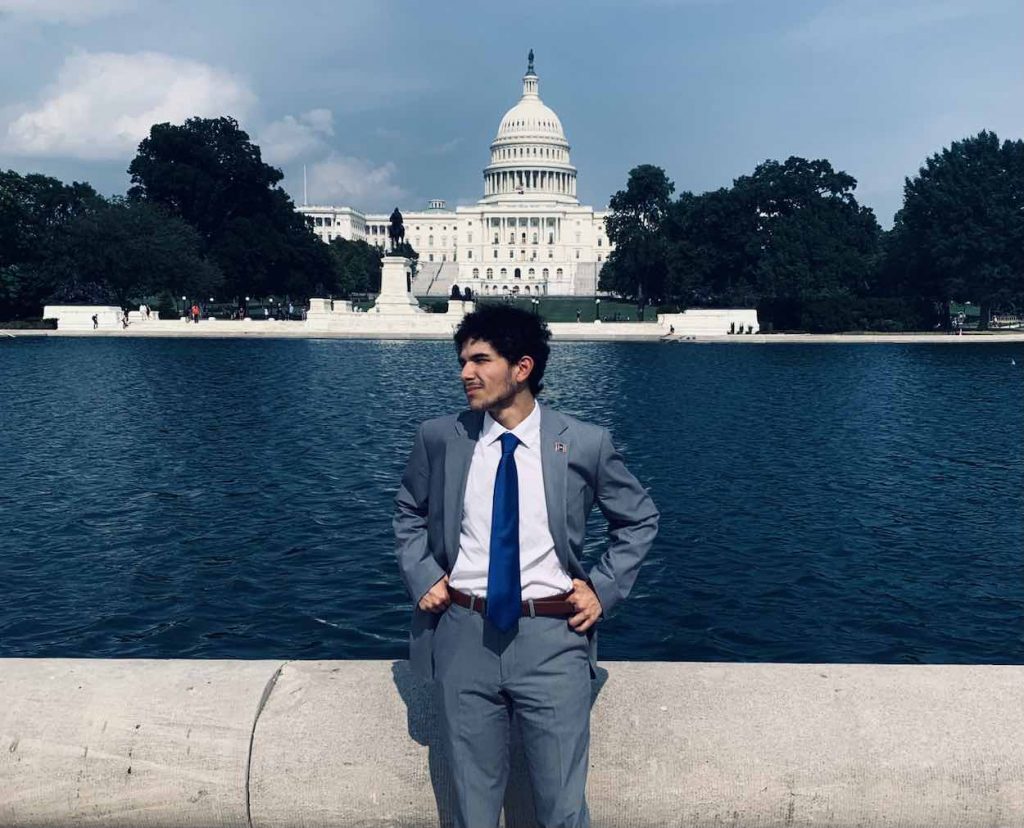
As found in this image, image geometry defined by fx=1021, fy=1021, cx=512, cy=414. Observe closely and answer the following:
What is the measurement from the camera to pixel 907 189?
79.5m

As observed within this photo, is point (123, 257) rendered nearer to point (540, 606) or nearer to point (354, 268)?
point (354, 268)

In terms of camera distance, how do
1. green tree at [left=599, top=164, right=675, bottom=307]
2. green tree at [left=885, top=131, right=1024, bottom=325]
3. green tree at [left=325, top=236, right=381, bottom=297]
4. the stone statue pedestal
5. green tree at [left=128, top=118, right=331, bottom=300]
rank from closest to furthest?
green tree at [left=885, top=131, right=1024, bottom=325] < the stone statue pedestal < green tree at [left=128, top=118, right=331, bottom=300] < green tree at [left=599, top=164, right=675, bottom=307] < green tree at [left=325, top=236, right=381, bottom=297]

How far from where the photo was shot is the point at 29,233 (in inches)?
3068

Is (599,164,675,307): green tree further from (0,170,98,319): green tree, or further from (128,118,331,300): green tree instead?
(0,170,98,319): green tree

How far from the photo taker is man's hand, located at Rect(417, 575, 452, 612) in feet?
12.0

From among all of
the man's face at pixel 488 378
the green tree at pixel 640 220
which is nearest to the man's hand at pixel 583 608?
the man's face at pixel 488 378

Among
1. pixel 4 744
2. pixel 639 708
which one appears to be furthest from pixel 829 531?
pixel 4 744

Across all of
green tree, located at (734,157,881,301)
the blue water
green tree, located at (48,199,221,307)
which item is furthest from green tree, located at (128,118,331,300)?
the blue water

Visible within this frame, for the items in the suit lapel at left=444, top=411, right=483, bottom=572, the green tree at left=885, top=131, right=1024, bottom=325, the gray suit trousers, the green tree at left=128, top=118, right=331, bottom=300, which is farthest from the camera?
the green tree at left=128, top=118, right=331, bottom=300

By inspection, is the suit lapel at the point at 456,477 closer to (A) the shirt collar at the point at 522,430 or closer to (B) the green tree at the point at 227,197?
(A) the shirt collar at the point at 522,430

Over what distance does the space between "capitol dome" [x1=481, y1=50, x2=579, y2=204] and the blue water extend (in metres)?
142

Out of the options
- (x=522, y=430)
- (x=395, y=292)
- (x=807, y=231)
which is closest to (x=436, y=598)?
(x=522, y=430)

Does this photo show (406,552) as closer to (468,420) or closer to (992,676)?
(468,420)

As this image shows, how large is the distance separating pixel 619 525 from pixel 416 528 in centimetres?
76
